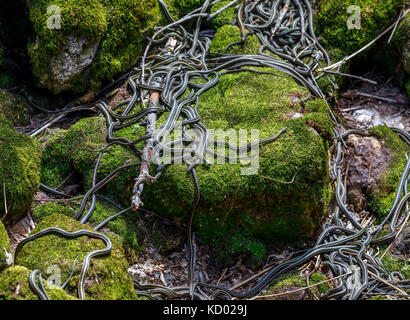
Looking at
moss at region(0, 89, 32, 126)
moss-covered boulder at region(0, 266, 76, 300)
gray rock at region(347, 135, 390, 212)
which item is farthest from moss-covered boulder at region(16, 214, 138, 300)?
gray rock at region(347, 135, 390, 212)

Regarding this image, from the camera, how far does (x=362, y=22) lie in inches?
237

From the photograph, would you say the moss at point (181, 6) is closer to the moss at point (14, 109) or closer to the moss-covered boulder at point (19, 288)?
the moss at point (14, 109)

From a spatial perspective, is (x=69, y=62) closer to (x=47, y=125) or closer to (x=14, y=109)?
(x=47, y=125)

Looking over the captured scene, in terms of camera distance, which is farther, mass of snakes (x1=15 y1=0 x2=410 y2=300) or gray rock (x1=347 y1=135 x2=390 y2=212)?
gray rock (x1=347 y1=135 x2=390 y2=212)

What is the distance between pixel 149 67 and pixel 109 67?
0.53 meters

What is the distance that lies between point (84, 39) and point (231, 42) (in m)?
2.02

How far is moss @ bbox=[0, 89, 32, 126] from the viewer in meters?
5.23

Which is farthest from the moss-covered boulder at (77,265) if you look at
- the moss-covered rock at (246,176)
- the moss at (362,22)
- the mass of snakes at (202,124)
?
the moss at (362,22)

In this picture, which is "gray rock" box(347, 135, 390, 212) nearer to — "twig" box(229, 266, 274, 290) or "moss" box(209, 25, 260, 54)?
"twig" box(229, 266, 274, 290)

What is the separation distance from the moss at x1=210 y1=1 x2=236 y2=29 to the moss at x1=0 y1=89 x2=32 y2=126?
9.83 ft

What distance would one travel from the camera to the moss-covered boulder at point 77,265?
330 cm

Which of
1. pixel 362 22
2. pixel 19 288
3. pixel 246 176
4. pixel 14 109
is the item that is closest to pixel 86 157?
pixel 14 109

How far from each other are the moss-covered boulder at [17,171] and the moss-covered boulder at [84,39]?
43.1 inches

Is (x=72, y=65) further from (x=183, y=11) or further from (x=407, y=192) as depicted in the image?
(x=407, y=192)
